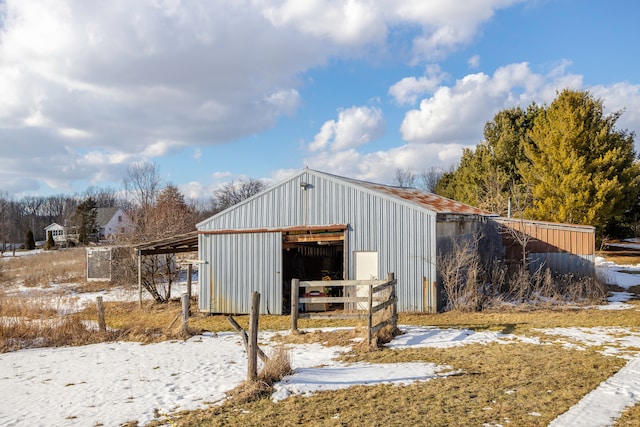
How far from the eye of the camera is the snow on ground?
699cm

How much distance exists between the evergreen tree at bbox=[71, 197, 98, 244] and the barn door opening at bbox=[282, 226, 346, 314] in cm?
4169

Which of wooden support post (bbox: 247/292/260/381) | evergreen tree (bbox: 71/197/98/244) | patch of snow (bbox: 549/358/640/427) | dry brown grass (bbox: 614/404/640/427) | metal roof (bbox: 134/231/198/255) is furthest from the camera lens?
evergreen tree (bbox: 71/197/98/244)

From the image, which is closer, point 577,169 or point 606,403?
point 606,403

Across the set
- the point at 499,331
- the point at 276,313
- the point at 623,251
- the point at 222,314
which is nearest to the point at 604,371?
the point at 499,331

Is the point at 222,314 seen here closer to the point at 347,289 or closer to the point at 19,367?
the point at 347,289

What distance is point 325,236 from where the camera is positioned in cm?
1664

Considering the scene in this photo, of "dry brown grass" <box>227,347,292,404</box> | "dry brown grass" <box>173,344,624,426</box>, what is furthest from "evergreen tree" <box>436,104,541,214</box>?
"dry brown grass" <box>227,347,292,404</box>

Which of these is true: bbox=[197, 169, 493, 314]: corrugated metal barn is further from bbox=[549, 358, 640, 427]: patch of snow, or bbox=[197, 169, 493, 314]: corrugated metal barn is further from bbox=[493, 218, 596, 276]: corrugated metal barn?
bbox=[549, 358, 640, 427]: patch of snow

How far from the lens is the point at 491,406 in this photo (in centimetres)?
652

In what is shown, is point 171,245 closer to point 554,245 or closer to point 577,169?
point 554,245

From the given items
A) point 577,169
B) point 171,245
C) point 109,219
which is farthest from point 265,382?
point 109,219

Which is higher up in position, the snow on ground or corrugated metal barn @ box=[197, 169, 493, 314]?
corrugated metal barn @ box=[197, 169, 493, 314]

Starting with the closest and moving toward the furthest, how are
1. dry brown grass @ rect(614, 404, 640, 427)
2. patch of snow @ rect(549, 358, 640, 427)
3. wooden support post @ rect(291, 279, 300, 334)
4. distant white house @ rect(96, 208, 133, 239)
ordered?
dry brown grass @ rect(614, 404, 640, 427) → patch of snow @ rect(549, 358, 640, 427) → wooden support post @ rect(291, 279, 300, 334) → distant white house @ rect(96, 208, 133, 239)

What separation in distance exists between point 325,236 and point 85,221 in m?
47.4
